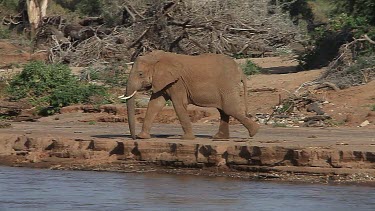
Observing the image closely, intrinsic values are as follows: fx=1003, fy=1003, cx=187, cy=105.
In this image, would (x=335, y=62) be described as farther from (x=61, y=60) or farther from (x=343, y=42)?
(x=61, y=60)

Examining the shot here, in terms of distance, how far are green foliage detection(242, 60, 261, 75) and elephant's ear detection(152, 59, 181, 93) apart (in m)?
9.09

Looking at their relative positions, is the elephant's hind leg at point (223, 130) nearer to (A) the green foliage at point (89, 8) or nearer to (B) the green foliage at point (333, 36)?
(B) the green foliage at point (333, 36)

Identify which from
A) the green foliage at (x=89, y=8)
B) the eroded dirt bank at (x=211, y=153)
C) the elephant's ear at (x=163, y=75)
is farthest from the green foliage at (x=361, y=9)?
the green foliage at (x=89, y=8)

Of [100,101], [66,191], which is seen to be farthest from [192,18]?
[66,191]

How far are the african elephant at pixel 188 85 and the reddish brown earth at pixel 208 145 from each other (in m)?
0.36

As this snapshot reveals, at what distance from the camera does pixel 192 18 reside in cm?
2597

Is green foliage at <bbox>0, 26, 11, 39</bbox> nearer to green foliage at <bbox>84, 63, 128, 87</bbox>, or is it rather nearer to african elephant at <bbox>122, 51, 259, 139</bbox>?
green foliage at <bbox>84, 63, 128, 87</bbox>

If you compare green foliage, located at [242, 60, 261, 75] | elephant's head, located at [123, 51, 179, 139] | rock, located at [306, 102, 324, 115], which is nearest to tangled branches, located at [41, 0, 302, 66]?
green foliage, located at [242, 60, 261, 75]

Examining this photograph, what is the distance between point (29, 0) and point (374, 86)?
21288 millimetres

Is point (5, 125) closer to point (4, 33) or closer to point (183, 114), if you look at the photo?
point (183, 114)

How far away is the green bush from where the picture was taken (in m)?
21.8

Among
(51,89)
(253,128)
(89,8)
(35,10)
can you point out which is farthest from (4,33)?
(253,128)

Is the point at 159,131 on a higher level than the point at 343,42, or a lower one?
→ lower

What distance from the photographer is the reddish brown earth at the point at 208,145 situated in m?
13.3
